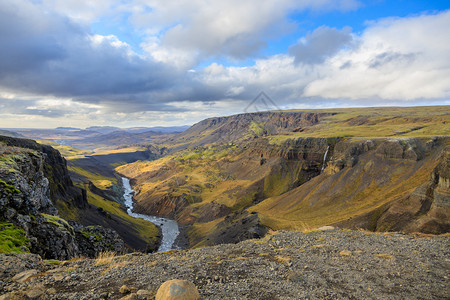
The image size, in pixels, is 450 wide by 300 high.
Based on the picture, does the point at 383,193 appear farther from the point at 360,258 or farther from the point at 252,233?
the point at 360,258

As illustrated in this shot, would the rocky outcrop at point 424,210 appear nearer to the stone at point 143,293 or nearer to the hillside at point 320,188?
the hillside at point 320,188

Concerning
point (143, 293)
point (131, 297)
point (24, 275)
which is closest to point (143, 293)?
point (143, 293)

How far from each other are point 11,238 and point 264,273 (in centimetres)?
1718

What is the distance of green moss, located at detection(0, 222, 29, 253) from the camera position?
13.8 meters

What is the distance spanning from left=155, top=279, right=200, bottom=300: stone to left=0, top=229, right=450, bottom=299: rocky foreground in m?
1.05

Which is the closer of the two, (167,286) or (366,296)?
(167,286)

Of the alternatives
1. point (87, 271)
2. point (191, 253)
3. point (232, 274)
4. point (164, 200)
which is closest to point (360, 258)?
point (232, 274)

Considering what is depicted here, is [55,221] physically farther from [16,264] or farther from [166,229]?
[166,229]

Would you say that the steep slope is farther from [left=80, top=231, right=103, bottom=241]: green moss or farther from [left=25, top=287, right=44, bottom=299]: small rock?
[left=25, top=287, right=44, bottom=299]: small rock

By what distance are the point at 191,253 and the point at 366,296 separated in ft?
34.4

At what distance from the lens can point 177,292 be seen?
7.42 meters

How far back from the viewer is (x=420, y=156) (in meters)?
52.9

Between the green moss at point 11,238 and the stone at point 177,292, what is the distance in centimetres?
1226

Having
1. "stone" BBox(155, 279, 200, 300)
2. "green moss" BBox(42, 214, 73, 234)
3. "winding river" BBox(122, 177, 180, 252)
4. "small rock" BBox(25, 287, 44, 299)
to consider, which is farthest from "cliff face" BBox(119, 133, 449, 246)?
"green moss" BBox(42, 214, 73, 234)
